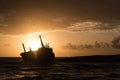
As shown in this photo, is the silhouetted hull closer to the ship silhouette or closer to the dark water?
the ship silhouette

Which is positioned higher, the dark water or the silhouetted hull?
the silhouetted hull

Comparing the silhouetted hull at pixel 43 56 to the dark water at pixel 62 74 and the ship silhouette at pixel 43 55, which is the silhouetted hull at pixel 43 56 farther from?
the dark water at pixel 62 74

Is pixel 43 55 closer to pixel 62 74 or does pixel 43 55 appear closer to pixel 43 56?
pixel 43 56

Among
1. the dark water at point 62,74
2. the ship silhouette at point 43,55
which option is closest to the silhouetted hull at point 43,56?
the ship silhouette at point 43,55

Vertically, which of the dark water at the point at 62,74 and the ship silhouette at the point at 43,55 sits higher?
the ship silhouette at the point at 43,55

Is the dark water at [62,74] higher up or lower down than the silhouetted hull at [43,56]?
lower down

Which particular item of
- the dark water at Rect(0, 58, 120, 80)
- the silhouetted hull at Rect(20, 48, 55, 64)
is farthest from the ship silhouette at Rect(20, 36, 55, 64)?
the dark water at Rect(0, 58, 120, 80)

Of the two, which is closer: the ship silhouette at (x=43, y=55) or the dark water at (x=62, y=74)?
the dark water at (x=62, y=74)

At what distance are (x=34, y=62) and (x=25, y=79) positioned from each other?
2377 inches

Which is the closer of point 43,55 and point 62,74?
point 62,74

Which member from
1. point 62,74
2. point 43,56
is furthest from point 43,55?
point 62,74

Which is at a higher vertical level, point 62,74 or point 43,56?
point 43,56

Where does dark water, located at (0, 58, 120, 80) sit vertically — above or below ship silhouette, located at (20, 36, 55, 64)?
below

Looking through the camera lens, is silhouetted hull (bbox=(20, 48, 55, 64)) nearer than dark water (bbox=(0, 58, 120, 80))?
No
